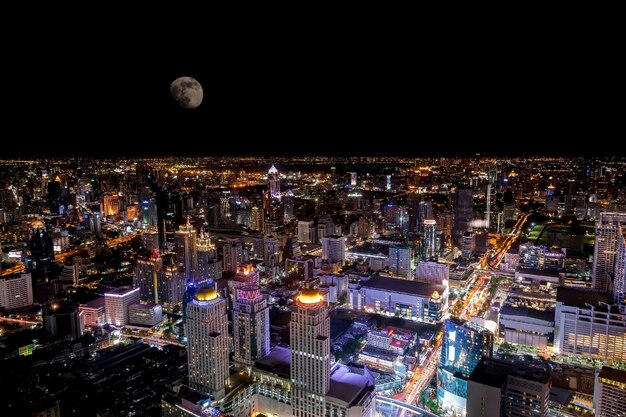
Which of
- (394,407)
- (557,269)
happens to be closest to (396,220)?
(557,269)

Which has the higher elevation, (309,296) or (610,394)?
(309,296)

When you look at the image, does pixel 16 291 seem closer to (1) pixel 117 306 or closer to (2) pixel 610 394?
(1) pixel 117 306

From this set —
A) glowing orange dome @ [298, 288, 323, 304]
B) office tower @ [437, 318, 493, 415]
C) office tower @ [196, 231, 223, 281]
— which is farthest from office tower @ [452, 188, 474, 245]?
glowing orange dome @ [298, 288, 323, 304]

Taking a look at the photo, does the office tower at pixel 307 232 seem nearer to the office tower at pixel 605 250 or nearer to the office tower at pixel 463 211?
the office tower at pixel 463 211

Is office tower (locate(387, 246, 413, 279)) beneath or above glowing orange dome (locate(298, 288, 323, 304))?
beneath

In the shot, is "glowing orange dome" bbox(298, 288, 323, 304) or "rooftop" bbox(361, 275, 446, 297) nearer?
"glowing orange dome" bbox(298, 288, 323, 304)

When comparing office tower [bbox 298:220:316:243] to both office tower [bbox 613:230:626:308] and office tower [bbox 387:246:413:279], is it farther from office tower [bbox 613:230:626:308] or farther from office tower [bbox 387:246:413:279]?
office tower [bbox 613:230:626:308]

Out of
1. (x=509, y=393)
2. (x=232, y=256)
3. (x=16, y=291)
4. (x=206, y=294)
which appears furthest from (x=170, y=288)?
(x=509, y=393)
